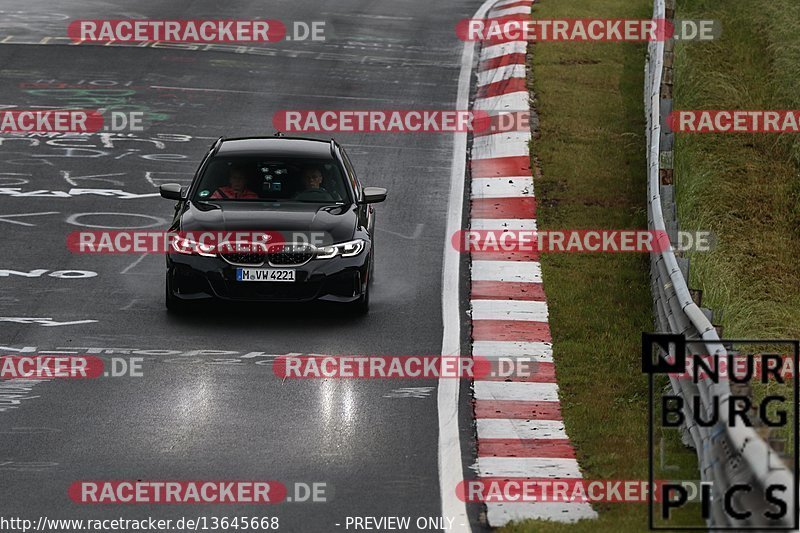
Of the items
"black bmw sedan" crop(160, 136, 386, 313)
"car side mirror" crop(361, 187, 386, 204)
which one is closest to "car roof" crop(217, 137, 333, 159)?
"black bmw sedan" crop(160, 136, 386, 313)

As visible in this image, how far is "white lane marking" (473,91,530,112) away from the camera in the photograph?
77.1 feet

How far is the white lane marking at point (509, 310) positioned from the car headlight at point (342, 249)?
49.9 inches

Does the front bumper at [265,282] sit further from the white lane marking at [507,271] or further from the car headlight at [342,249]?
the white lane marking at [507,271]

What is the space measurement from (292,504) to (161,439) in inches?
66.3

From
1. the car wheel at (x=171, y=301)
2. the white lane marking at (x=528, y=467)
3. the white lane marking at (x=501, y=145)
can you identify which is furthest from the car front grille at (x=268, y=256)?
the white lane marking at (x=501, y=145)

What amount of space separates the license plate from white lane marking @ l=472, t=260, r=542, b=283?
263cm

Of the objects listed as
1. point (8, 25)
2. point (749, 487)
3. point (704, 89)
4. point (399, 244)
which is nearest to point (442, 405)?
point (749, 487)

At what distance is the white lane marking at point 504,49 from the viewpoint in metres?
27.2

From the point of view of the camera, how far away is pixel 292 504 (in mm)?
9641

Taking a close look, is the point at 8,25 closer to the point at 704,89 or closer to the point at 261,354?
the point at 704,89

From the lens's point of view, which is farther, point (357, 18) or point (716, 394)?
point (357, 18)

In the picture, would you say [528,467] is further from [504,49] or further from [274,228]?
[504,49]

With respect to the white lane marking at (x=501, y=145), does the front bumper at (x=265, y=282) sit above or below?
below

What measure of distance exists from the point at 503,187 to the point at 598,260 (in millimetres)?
3257
